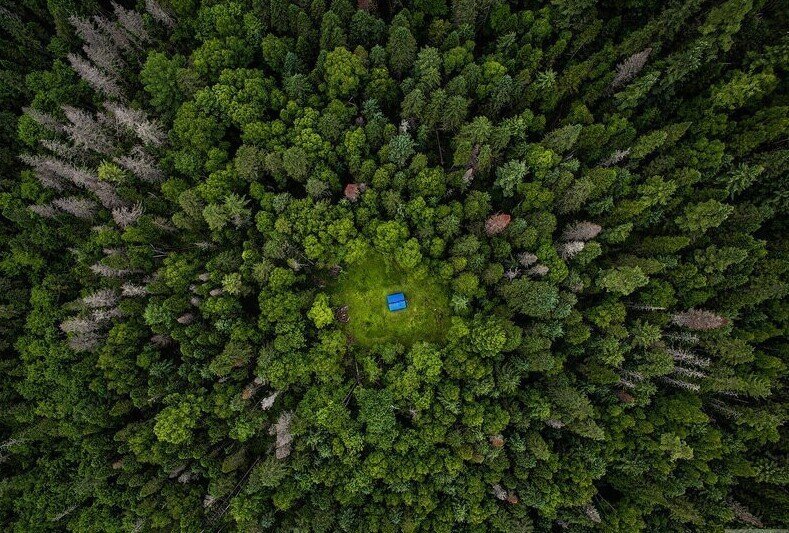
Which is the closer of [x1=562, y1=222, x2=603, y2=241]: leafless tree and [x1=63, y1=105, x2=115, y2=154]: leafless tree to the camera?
[x1=562, y1=222, x2=603, y2=241]: leafless tree

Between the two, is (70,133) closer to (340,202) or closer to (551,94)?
(340,202)

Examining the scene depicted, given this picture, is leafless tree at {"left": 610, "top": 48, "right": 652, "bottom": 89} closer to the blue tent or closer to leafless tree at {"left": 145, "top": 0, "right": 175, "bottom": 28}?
the blue tent

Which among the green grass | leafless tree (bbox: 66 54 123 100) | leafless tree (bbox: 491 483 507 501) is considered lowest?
leafless tree (bbox: 491 483 507 501)

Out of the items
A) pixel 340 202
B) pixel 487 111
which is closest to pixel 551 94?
pixel 487 111

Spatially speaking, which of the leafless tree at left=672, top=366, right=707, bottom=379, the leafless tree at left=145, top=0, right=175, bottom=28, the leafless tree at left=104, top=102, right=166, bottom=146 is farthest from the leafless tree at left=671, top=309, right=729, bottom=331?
the leafless tree at left=145, top=0, right=175, bottom=28

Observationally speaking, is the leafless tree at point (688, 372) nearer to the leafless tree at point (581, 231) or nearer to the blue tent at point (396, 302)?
the leafless tree at point (581, 231)

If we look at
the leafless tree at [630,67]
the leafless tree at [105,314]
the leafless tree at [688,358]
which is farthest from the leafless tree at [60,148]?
the leafless tree at [688,358]

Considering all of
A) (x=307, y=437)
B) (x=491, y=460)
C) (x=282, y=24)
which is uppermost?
(x=282, y=24)
